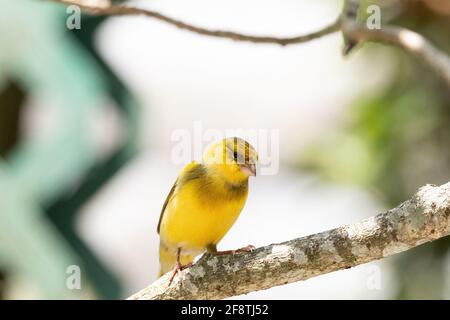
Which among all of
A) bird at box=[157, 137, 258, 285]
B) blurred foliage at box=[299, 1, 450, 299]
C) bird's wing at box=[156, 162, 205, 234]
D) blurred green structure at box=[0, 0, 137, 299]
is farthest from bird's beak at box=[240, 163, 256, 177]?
blurred foliage at box=[299, 1, 450, 299]

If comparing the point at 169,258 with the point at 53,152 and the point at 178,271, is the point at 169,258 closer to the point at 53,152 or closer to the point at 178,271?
the point at 178,271

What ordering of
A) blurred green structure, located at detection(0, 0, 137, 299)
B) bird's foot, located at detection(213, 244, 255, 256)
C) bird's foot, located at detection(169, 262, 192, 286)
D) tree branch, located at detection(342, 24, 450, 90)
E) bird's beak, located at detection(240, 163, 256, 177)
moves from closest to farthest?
bird's foot, located at detection(213, 244, 255, 256) < bird's foot, located at detection(169, 262, 192, 286) < bird's beak, located at detection(240, 163, 256, 177) < tree branch, located at detection(342, 24, 450, 90) < blurred green structure, located at detection(0, 0, 137, 299)

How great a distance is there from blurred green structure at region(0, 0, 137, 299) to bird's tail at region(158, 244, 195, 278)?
84.3 inches

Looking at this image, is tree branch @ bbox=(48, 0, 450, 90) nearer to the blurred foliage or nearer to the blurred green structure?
the blurred foliage

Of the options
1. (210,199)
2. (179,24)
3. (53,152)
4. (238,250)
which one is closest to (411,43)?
(179,24)

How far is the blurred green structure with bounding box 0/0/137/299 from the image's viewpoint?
21.7 ft

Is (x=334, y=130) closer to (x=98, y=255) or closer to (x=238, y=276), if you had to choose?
(x=98, y=255)

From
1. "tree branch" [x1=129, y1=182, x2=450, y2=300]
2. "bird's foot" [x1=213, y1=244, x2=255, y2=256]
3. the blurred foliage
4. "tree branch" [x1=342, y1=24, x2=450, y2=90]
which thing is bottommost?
"tree branch" [x1=129, y1=182, x2=450, y2=300]

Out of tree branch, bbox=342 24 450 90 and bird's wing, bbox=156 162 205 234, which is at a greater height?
tree branch, bbox=342 24 450 90

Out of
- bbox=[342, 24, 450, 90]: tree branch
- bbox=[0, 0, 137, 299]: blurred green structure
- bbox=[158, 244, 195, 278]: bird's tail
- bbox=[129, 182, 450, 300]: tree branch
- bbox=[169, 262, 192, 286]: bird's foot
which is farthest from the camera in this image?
bbox=[0, 0, 137, 299]: blurred green structure

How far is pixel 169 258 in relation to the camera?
4.31 metres

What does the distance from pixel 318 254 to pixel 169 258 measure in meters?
1.13
